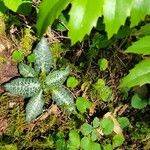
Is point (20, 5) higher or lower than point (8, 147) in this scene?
higher

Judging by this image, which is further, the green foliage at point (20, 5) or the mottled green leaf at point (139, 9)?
the green foliage at point (20, 5)

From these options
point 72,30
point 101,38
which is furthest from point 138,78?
point 101,38

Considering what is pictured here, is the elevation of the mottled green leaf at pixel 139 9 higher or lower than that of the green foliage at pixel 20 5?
lower

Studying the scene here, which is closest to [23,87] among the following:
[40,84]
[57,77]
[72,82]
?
[40,84]

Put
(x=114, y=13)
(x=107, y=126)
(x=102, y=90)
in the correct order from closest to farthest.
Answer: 1. (x=114, y=13)
2. (x=107, y=126)
3. (x=102, y=90)

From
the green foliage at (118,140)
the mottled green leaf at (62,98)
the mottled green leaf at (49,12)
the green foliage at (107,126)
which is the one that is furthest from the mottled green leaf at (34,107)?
the mottled green leaf at (49,12)

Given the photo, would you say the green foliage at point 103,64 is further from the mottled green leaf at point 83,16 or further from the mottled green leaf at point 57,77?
the mottled green leaf at point 83,16

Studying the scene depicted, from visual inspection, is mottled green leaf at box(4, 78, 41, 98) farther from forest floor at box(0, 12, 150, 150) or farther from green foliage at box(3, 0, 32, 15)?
green foliage at box(3, 0, 32, 15)

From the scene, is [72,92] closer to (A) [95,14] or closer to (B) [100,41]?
(B) [100,41]
